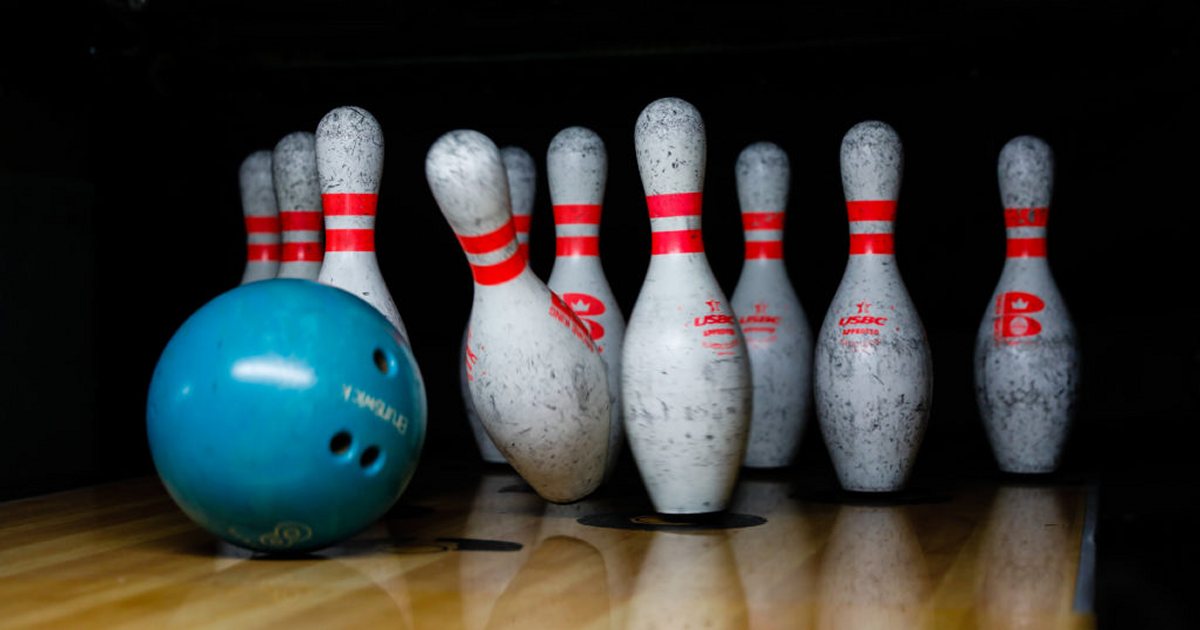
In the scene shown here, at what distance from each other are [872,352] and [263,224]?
1.67 metres

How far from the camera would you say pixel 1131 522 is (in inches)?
108

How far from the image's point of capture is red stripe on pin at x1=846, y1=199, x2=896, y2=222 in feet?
10.8

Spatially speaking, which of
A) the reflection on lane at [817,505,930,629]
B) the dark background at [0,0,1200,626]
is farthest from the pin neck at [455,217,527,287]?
the dark background at [0,0,1200,626]

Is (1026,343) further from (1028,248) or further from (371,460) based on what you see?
(371,460)

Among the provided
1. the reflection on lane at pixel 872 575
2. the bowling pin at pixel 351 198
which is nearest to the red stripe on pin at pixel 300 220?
the bowling pin at pixel 351 198

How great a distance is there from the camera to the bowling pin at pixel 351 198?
10.2ft

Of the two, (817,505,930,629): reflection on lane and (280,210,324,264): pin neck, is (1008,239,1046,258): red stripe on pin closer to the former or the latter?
(817,505,930,629): reflection on lane

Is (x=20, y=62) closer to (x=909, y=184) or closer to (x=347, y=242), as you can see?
(x=347, y=242)

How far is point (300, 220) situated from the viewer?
354cm

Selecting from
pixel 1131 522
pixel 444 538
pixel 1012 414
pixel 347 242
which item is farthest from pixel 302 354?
pixel 1012 414

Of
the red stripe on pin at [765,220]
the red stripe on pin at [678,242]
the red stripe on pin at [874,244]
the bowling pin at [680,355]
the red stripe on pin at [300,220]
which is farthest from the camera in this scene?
the red stripe on pin at [765,220]

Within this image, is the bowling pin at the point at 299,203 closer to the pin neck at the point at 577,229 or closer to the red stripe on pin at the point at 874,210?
the pin neck at the point at 577,229

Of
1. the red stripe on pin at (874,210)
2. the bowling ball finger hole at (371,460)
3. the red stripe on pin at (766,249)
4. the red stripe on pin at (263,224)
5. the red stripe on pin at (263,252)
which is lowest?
the bowling ball finger hole at (371,460)

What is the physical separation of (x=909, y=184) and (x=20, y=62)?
233cm
